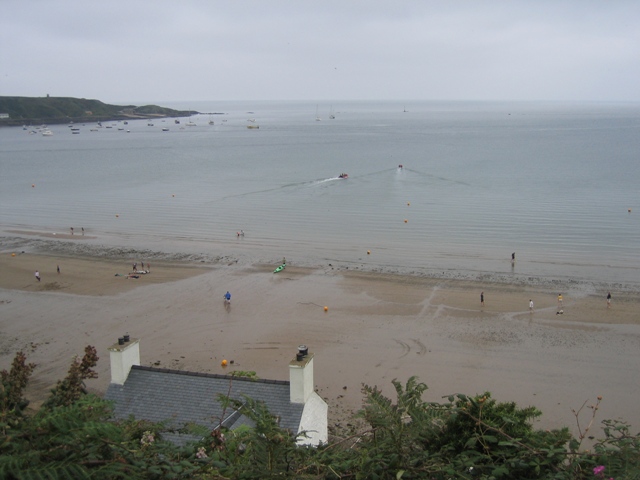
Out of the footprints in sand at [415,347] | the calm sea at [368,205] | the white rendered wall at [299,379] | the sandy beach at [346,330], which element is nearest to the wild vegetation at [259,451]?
the white rendered wall at [299,379]

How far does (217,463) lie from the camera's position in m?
4.43

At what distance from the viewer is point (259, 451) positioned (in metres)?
4.55

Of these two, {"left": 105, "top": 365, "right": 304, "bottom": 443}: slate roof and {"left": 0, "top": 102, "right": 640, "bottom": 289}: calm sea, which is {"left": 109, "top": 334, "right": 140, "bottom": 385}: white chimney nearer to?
{"left": 105, "top": 365, "right": 304, "bottom": 443}: slate roof

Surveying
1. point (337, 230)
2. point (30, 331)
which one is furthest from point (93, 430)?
point (337, 230)

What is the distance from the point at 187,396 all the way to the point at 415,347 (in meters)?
13.5

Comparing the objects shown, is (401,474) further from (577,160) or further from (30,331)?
(577,160)

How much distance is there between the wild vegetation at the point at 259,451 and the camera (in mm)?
3676

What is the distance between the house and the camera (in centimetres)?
1081

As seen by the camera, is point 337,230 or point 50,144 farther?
point 50,144

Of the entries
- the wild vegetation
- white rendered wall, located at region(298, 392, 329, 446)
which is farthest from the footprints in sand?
the wild vegetation

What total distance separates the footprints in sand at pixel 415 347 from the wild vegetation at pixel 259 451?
1703 cm

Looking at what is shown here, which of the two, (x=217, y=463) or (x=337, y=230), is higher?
(x=217, y=463)

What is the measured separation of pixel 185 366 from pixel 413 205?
39.3 metres

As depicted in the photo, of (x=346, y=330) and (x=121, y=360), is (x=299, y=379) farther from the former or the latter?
(x=346, y=330)
